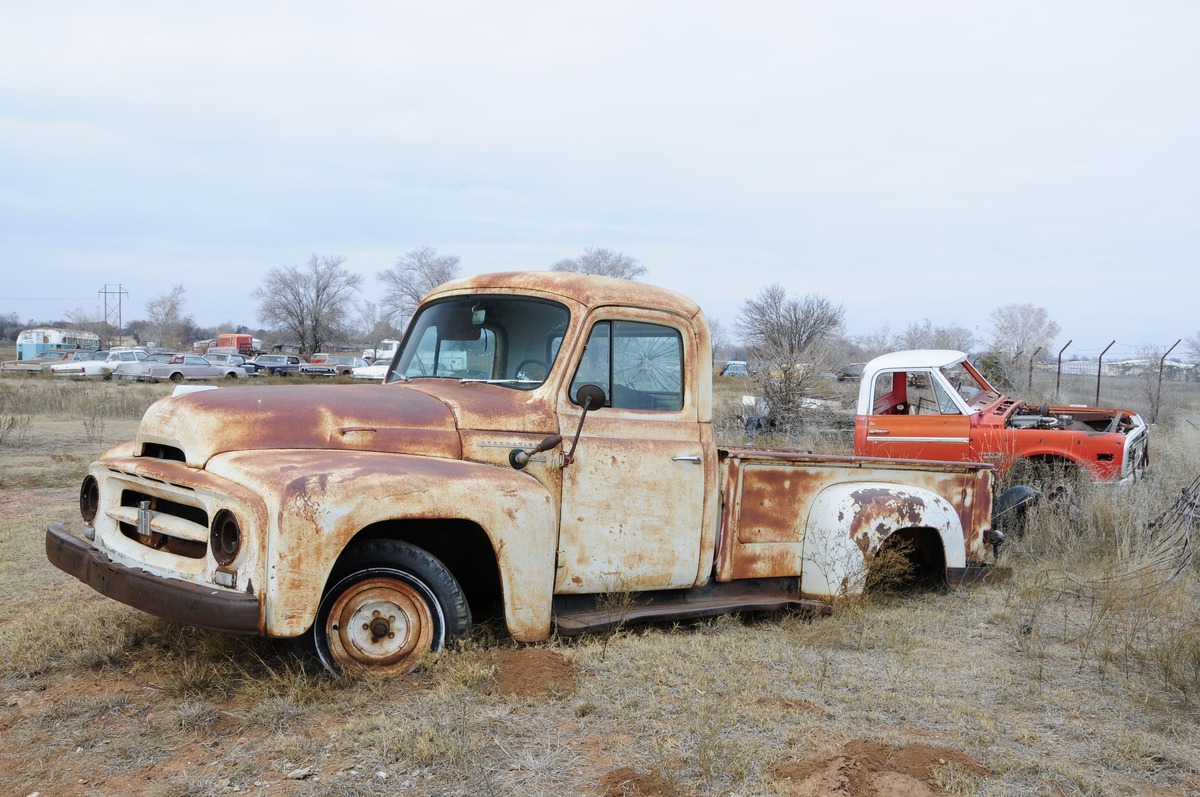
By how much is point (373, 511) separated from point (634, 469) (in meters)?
1.45

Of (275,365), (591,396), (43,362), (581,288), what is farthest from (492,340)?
(43,362)

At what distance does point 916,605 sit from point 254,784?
4040mm

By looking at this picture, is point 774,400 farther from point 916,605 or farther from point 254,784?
point 254,784

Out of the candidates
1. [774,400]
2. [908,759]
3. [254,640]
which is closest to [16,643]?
[254,640]

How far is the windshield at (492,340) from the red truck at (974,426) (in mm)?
6105

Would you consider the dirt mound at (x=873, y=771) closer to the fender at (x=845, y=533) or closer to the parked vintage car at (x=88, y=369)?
the fender at (x=845, y=533)

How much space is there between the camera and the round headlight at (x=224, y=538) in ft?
11.5

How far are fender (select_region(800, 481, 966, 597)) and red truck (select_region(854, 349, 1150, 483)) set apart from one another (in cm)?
446

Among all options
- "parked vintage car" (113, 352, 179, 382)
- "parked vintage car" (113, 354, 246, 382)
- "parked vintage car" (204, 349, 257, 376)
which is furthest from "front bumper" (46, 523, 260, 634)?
"parked vintage car" (204, 349, 257, 376)

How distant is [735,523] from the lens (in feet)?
16.4

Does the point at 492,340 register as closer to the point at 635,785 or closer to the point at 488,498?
the point at 488,498

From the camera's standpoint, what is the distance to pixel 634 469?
4.61m

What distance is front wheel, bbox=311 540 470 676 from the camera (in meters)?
3.72

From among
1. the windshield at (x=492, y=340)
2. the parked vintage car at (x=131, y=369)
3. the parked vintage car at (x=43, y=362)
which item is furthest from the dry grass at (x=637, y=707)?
the parked vintage car at (x=43, y=362)
